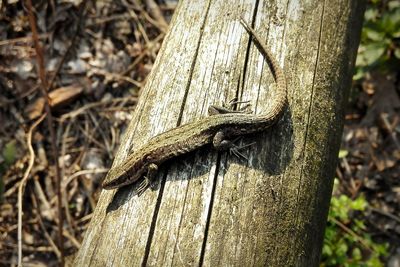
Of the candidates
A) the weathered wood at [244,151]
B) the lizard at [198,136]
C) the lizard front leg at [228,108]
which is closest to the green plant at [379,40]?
the weathered wood at [244,151]

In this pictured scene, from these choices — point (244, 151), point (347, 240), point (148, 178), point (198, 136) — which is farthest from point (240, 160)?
point (347, 240)

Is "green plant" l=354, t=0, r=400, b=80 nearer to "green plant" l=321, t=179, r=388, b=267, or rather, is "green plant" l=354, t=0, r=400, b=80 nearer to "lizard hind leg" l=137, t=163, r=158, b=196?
"green plant" l=321, t=179, r=388, b=267

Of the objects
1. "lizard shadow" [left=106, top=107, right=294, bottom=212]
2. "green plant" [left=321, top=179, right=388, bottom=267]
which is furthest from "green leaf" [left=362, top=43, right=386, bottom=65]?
"lizard shadow" [left=106, top=107, right=294, bottom=212]

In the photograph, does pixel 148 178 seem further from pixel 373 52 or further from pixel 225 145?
pixel 373 52

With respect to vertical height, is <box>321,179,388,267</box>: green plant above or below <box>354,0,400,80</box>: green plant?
below

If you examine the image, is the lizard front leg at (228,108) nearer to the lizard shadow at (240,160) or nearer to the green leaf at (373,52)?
the lizard shadow at (240,160)

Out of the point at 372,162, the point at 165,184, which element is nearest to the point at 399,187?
the point at 372,162

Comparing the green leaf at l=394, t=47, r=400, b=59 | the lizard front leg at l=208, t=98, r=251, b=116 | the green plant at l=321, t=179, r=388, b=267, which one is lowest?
the green plant at l=321, t=179, r=388, b=267

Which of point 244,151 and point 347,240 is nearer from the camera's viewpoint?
point 244,151
